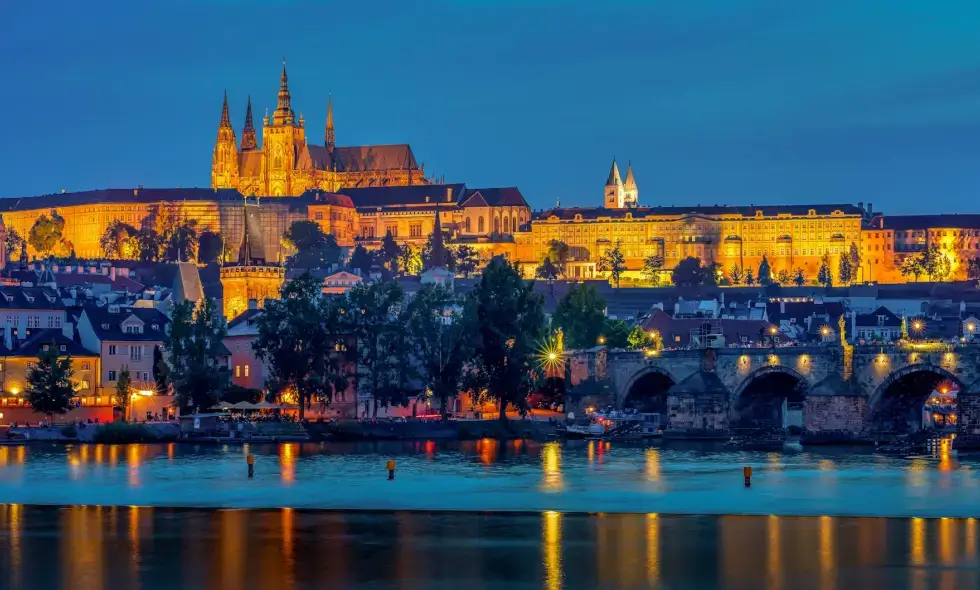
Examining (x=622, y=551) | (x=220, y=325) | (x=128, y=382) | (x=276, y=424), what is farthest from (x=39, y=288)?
(x=622, y=551)

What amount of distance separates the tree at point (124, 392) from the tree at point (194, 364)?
88.3 inches

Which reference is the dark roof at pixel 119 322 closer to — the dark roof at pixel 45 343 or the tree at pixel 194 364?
the dark roof at pixel 45 343

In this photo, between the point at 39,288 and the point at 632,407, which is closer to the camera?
the point at 632,407

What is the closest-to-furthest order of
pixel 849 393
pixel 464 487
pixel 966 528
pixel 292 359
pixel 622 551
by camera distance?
pixel 622 551
pixel 966 528
pixel 464 487
pixel 849 393
pixel 292 359

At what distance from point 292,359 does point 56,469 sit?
971 inches

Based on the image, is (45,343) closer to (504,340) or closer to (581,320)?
(504,340)

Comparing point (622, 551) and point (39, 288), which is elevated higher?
point (39, 288)

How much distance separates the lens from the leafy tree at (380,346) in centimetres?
9844

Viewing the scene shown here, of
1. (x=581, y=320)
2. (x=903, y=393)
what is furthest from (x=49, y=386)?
(x=581, y=320)

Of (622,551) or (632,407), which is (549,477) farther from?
(632,407)

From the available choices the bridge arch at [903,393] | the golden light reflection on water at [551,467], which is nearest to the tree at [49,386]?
the golden light reflection on water at [551,467]

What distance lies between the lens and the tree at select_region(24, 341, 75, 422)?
301 feet

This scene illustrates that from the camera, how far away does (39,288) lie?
114 m

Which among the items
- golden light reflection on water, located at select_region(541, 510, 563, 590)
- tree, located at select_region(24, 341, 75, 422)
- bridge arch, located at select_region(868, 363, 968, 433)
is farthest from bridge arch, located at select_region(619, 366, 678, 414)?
golden light reflection on water, located at select_region(541, 510, 563, 590)
